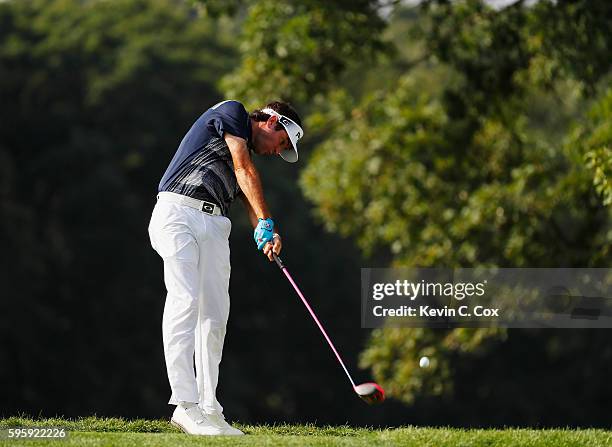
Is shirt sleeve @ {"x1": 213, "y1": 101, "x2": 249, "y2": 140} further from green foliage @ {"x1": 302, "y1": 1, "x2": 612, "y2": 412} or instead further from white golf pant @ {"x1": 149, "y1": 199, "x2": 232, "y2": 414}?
green foliage @ {"x1": 302, "y1": 1, "x2": 612, "y2": 412}

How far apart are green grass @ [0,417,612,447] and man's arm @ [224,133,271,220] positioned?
5.04 feet

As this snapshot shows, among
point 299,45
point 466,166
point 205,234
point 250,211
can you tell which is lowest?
point 205,234

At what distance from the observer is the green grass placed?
816 cm

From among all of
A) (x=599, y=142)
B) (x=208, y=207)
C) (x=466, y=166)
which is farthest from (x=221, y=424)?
(x=466, y=166)

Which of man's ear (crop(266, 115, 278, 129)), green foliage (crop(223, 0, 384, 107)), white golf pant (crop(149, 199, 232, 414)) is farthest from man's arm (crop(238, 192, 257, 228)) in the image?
green foliage (crop(223, 0, 384, 107))

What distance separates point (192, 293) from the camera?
8.51m

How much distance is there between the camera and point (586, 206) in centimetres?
1991

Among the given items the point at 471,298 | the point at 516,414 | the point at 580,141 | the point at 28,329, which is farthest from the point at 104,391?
the point at 580,141

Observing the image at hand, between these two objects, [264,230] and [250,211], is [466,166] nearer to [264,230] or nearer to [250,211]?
[250,211]

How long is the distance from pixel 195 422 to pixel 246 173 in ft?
5.59

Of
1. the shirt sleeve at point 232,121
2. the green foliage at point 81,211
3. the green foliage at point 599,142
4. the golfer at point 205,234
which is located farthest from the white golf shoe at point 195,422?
the green foliage at point 81,211

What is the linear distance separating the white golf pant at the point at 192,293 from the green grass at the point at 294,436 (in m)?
0.42

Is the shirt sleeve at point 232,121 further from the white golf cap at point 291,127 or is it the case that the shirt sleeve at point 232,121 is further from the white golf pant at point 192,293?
the white golf pant at point 192,293

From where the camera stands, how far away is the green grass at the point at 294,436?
816 centimetres
